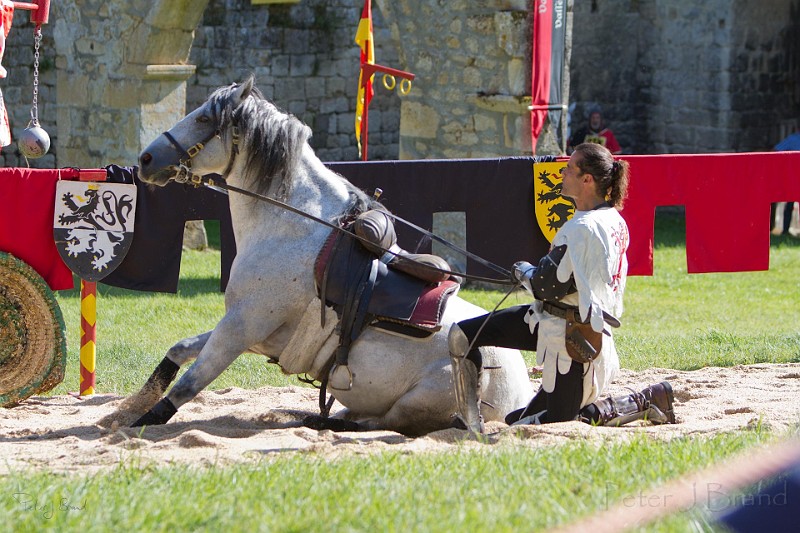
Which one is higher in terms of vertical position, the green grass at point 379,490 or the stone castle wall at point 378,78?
the stone castle wall at point 378,78

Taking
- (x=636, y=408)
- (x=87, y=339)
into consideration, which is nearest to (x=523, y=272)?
(x=636, y=408)

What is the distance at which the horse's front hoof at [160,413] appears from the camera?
5.46 meters

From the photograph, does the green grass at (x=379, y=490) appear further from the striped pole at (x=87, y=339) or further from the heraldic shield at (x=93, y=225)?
the striped pole at (x=87, y=339)

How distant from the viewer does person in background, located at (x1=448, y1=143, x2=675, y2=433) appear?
5117 millimetres

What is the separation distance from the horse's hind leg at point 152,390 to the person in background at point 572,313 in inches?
53.2

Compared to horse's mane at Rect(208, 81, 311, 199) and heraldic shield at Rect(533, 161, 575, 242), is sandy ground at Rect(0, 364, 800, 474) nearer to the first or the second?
heraldic shield at Rect(533, 161, 575, 242)

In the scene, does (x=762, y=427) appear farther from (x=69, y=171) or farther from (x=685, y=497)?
(x=69, y=171)

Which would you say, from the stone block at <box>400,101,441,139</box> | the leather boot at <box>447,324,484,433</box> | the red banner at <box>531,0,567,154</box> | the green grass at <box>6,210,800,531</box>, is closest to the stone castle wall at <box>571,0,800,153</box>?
the red banner at <box>531,0,567,154</box>

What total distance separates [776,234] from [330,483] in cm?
A: 1382

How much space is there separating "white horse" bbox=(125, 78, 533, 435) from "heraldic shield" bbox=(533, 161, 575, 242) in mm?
→ 1954

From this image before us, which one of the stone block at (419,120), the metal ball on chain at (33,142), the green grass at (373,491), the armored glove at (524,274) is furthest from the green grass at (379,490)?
the stone block at (419,120)

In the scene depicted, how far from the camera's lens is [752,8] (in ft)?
57.2

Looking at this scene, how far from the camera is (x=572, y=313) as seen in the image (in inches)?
206

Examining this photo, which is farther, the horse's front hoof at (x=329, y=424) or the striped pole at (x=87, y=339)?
the striped pole at (x=87, y=339)
